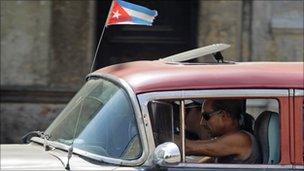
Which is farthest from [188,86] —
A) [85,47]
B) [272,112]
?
[85,47]

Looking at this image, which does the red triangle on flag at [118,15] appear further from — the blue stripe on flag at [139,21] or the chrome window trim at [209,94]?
the chrome window trim at [209,94]

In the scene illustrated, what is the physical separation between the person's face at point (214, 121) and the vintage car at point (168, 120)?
5.4 inches

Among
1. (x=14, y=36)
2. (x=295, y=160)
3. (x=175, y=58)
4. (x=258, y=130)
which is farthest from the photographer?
(x=14, y=36)

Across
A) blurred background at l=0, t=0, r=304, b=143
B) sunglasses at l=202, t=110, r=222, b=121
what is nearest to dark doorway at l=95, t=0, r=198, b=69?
blurred background at l=0, t=0, r=304, b=143

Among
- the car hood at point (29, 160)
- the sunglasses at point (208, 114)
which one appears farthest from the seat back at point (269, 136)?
the car hood at point (29, 160)

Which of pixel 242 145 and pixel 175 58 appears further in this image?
pixel 175 58

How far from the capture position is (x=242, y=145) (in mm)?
3830

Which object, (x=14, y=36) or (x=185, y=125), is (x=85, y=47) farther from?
(x=185, y=125)

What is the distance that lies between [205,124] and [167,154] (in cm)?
65

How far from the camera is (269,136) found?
382cm

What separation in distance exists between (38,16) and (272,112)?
289 inches

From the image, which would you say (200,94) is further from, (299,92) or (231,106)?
(299,92)

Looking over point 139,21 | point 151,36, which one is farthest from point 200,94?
point 151,36

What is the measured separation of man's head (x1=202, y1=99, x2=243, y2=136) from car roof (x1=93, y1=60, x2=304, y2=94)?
20cm
